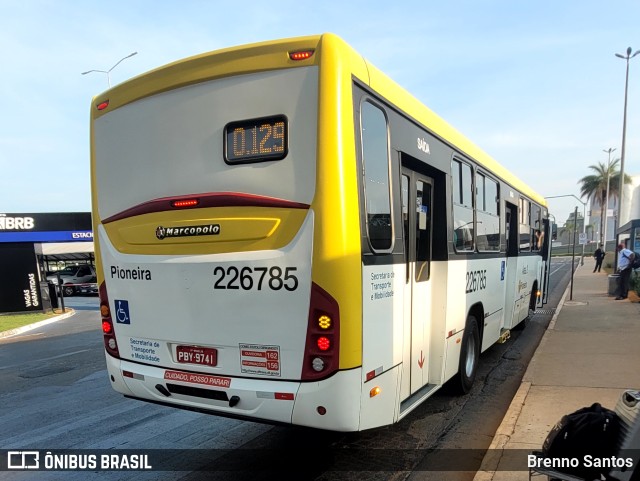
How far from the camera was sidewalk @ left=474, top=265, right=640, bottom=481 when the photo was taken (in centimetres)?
425

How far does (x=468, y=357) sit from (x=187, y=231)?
413 centimetres

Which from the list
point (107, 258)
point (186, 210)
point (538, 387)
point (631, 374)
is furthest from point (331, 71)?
point (631, 374)

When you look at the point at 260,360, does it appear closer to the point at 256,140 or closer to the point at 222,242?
the point at 222,242

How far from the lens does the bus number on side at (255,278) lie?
312 centimetres

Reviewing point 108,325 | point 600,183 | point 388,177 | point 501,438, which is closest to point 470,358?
point 501,438

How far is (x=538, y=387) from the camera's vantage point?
5.78 meters

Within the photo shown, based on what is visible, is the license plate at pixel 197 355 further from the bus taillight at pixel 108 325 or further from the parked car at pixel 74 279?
the parked car at pixel 74 279

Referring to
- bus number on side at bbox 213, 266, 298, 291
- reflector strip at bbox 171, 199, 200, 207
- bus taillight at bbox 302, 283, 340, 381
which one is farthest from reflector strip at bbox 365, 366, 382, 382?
reflector strip at bbox 171, 199, 200, 207

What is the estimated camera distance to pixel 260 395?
324 cm

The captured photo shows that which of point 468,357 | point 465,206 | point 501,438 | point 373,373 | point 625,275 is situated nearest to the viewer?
point 373,373

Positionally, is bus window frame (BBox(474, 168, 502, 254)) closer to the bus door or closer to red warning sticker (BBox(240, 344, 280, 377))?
the bus door

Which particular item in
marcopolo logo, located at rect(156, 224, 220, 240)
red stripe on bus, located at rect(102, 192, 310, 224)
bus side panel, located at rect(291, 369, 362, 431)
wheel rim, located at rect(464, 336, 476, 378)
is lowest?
wheel rim, located at rect(464, 336, 476, 378)

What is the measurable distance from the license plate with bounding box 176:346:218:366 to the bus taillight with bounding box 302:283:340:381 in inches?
31.8

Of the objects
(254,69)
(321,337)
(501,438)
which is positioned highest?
(254,69)
